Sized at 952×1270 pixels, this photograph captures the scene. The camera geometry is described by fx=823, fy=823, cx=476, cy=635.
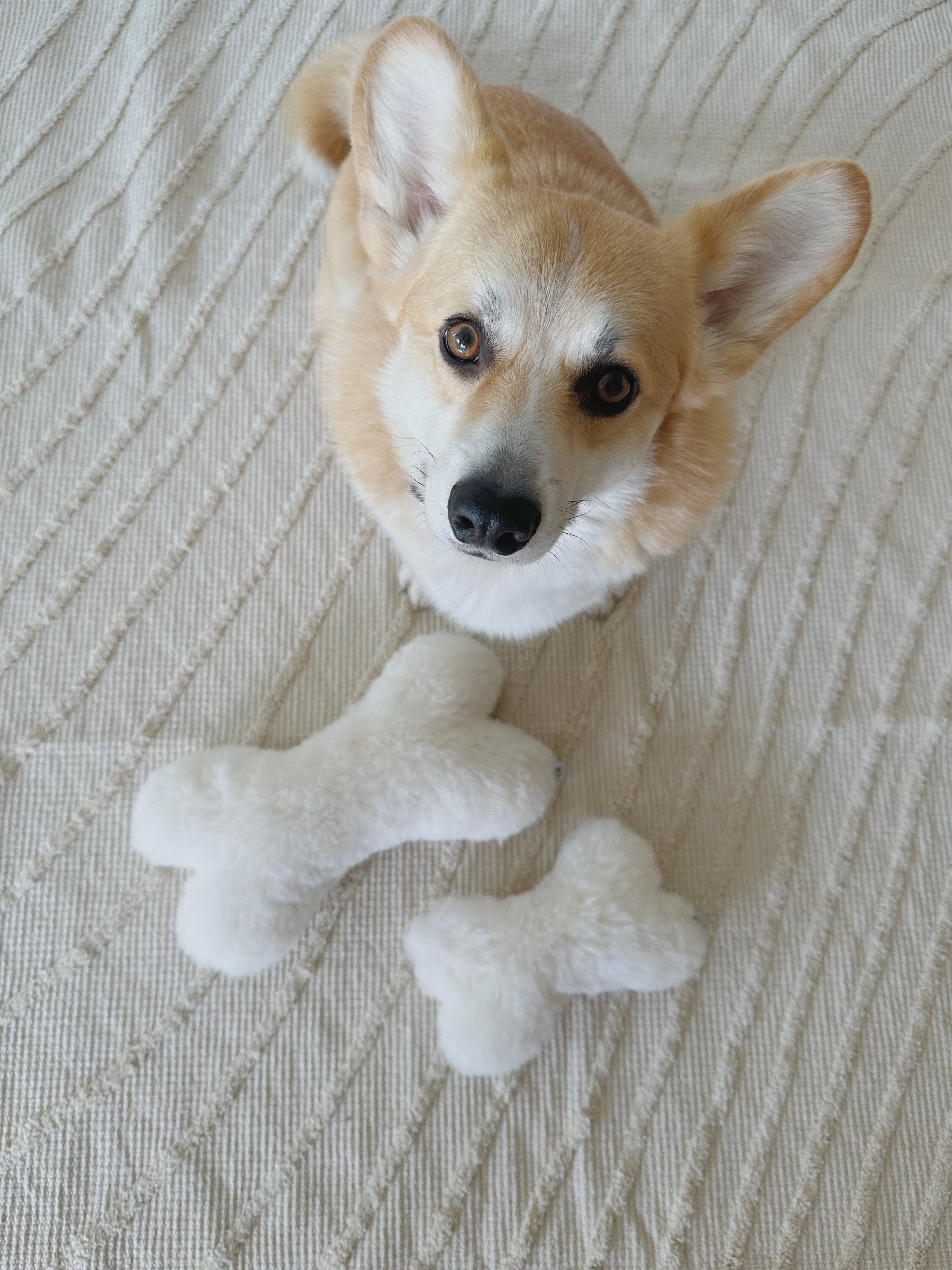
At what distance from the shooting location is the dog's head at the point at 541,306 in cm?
95

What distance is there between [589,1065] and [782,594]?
839 millimetres

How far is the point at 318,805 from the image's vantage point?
1.15 meters

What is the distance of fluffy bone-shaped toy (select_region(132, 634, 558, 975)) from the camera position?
1142 millimetres

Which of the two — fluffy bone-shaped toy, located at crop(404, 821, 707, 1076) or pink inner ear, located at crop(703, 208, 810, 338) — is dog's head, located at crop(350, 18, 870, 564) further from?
fluffy bone-shaped toy, located at crop(404, 821, 707, 1076)

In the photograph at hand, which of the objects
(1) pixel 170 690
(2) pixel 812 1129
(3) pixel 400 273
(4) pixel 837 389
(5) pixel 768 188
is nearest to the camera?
(5) pixel 768 188

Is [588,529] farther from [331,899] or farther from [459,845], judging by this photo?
[331,899]

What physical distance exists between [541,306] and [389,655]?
2.13 feet

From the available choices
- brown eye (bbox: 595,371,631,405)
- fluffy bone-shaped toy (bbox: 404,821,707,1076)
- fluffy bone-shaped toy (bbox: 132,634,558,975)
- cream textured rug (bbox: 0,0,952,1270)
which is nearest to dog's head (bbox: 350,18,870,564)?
brown eye (bbox: 595,371,631,405)

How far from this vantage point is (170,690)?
4.48 feet

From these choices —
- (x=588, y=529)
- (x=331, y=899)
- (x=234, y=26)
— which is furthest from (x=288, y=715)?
(x=234, y=26)

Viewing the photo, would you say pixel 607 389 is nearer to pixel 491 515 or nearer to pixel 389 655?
pixel 491 515

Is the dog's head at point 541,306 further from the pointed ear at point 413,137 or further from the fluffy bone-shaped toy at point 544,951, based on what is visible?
the fluffy bone-shaped toy at point 544,951

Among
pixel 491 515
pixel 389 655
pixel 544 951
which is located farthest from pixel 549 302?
pixel 544 951

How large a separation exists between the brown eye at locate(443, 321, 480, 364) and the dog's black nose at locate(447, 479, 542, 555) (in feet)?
0.63
